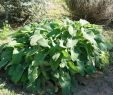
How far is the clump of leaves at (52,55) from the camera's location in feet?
16.4

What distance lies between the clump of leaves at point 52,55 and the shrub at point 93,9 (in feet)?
5.95

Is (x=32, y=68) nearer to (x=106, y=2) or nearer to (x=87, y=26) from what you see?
(x=87, y=26)

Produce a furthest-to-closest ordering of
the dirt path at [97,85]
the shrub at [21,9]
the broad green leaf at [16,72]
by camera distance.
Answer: the shrub at [21,9] → the dirt path at [97,85] → the broad green leaf at [16,72]

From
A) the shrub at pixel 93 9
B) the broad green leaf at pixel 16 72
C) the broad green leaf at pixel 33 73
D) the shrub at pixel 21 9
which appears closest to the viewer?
the broad green leaf at pixel 33 73

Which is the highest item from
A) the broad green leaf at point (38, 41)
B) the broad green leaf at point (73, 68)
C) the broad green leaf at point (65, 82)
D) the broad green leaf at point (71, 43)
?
the broad green leaf at point (38, 41)

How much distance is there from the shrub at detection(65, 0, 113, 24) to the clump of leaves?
181 centimetres

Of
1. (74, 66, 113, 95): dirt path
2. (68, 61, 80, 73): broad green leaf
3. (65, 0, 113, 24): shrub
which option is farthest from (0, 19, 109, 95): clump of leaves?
(65, 0, 113, 24): shrub

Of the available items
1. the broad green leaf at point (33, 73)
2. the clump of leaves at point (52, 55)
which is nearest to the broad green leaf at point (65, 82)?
the clump of leaves at point (52, 55)

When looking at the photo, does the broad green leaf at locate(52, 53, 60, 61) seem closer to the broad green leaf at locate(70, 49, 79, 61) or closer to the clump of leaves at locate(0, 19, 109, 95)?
the clump of leaves at locate(0, 19, 109, 95)

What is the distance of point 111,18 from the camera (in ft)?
24.3

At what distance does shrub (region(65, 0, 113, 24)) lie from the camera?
7156 millimetres

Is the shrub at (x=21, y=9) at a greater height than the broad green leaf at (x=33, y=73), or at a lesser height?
lesser

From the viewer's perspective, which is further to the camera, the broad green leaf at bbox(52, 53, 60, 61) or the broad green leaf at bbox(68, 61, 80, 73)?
the broad green leaf at bbox(68, 61, 80, 73)

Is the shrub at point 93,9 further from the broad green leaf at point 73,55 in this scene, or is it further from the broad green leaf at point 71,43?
the broad green leaf at point 73,55
